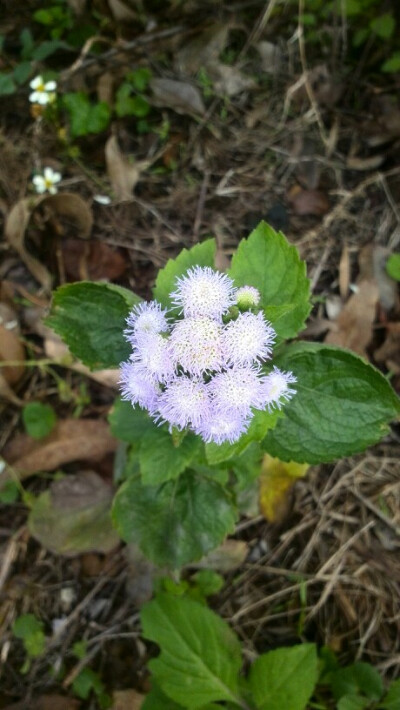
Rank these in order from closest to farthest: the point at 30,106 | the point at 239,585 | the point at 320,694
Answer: the point at 320,694
the point at 239,585
the point at 30,106

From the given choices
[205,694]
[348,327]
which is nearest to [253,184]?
[348,327]

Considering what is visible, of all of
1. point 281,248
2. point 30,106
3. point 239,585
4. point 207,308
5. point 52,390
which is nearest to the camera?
point 207,308

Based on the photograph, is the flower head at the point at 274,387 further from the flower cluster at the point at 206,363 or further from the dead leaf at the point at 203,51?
the dead leaf at the point at 203,51

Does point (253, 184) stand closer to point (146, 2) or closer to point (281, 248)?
point (146, 2)

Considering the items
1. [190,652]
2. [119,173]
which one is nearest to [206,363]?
[190,652]

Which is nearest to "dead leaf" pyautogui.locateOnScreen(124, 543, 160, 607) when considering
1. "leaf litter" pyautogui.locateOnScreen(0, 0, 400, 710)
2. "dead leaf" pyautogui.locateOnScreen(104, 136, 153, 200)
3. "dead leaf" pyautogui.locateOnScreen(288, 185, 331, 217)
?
"leaf litter" pyautogui.locateOnScreen(0, 0, 400, 710)

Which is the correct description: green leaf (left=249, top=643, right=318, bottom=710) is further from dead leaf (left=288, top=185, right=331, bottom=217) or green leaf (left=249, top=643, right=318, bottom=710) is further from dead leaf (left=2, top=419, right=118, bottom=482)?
dead leaf (left=288, top=185, right=331, bottom=217)

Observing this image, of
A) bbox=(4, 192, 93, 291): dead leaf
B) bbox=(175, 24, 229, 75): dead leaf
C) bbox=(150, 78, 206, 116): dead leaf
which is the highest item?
bbox=(175, 24, 229, 75): dead leaf
